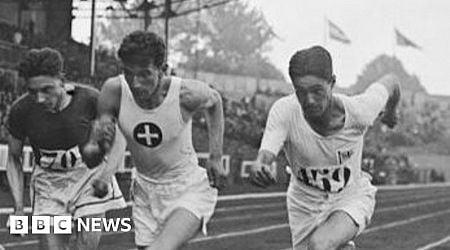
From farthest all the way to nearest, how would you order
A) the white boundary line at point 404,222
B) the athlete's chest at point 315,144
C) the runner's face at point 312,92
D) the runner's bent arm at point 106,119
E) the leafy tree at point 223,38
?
the leafy tree at point 223,38
the white boundary line at point 404,222
the athlete's chest at point 315,144
the runner's bent arm at point 106,119
the runner's face at point 312,92

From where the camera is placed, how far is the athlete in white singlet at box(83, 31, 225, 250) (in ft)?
17.6

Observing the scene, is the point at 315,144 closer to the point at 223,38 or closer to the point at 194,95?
the point at 194,95

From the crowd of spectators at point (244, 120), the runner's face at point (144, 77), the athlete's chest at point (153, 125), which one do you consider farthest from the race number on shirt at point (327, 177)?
the crowd of spectators at point (244, 120)

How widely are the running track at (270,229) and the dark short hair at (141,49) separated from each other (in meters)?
6.97

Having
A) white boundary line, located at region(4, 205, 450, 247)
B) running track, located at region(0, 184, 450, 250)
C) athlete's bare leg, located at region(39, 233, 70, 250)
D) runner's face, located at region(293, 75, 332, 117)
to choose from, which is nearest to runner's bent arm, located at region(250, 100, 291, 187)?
runner's face, located at region(293, 75, 332, 117)

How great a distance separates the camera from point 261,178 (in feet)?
17.2

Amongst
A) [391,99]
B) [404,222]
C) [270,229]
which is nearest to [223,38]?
[404,222]

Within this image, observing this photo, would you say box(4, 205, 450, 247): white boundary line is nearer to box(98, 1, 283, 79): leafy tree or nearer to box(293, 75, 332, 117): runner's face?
box(293, 75, 332, 117): runner's face

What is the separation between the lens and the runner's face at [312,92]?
5.48 meters

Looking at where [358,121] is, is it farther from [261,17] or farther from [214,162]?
[261,17]

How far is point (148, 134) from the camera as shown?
5516 millimetres

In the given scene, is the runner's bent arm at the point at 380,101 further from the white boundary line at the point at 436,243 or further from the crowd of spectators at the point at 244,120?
the crowd of spectators at the point at 244,120

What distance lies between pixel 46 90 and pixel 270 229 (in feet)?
33.9

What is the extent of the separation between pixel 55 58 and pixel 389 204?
804 inches
